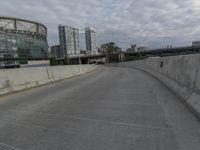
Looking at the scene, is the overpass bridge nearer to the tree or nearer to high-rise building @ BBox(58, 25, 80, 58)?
high-rise building @ BBox(58, 25, 80, 58)

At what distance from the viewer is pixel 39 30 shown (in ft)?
388

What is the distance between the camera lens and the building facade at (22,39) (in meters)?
83.8

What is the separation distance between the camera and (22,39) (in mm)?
94875

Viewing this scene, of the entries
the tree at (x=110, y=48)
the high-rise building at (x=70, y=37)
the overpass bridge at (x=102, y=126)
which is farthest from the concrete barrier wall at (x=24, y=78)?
the tree at (x=110, y=48)

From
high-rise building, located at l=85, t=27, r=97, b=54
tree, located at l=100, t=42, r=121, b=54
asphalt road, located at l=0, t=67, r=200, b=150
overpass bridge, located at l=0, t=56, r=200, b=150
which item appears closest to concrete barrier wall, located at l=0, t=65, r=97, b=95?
asphalt road, located at l=0, t=67, r=200, b=150

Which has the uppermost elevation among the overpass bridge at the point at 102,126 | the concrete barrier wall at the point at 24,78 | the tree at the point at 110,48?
the tree at the point at 110,48

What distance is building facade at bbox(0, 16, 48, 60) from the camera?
275ft

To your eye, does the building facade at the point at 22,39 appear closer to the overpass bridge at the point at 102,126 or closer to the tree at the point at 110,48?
the tree at the point at 110,48

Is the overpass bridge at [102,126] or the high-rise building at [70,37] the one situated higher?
the high-rise building at [70,37]

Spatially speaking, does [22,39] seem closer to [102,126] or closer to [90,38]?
[90,38]

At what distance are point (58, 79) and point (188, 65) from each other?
38.4ft

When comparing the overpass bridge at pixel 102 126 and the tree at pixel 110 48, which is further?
the tree at pixel 110 48

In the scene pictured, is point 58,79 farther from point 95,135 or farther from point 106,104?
point 95,135

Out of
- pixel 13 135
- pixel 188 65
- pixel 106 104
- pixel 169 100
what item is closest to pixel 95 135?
pixel 13 135
